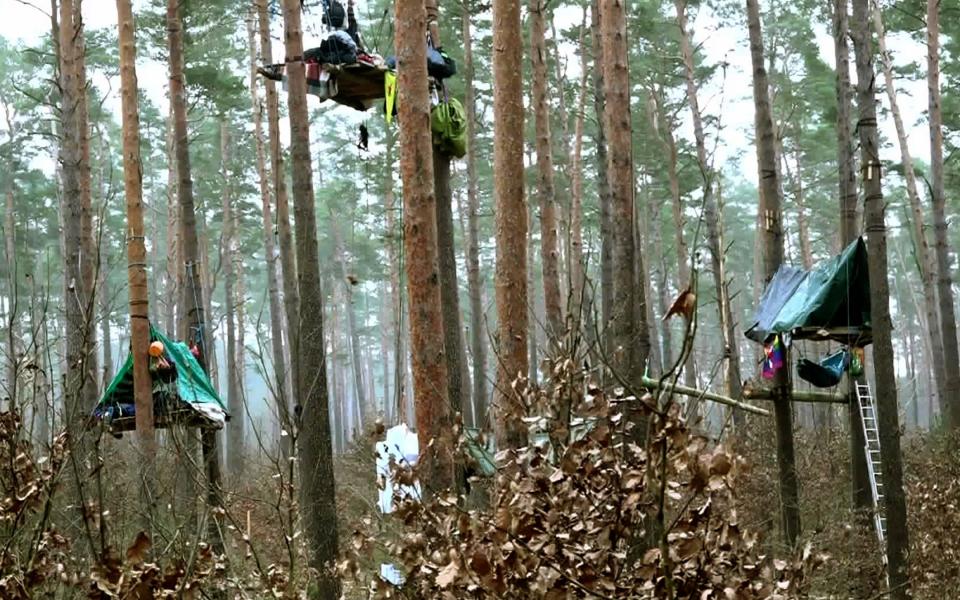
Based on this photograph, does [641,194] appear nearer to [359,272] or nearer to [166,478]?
[359,272]

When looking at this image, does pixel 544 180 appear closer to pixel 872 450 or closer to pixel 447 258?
pixel 872 450

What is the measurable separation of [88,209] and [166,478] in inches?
160

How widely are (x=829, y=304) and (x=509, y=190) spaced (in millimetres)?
3079

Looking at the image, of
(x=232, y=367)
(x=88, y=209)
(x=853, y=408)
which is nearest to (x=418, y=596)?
(x=853, y=408)

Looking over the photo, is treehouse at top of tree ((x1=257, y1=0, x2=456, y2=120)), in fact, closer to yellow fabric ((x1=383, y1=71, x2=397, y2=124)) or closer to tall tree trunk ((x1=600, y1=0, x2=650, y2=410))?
yellow fabric ((x1=383, y1=71, x2=397, y2=124))

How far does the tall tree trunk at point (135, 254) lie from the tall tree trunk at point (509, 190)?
3.25 meters

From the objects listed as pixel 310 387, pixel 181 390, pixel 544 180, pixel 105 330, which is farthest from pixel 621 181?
pixel 105 330

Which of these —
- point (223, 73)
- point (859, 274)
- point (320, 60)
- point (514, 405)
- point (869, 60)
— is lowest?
point (514, 405)

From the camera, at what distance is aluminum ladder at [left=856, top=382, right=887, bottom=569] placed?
32.4 feet

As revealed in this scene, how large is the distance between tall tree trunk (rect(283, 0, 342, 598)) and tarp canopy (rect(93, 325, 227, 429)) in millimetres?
810

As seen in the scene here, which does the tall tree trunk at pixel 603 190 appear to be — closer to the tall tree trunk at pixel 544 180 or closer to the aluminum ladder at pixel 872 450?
the tall tree trunk at pixel 544 180

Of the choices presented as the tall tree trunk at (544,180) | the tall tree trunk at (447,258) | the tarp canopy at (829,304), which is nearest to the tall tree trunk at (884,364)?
the tarp canopy at (829,304)

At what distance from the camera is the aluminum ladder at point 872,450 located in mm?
9883

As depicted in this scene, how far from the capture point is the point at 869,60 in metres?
7.73
